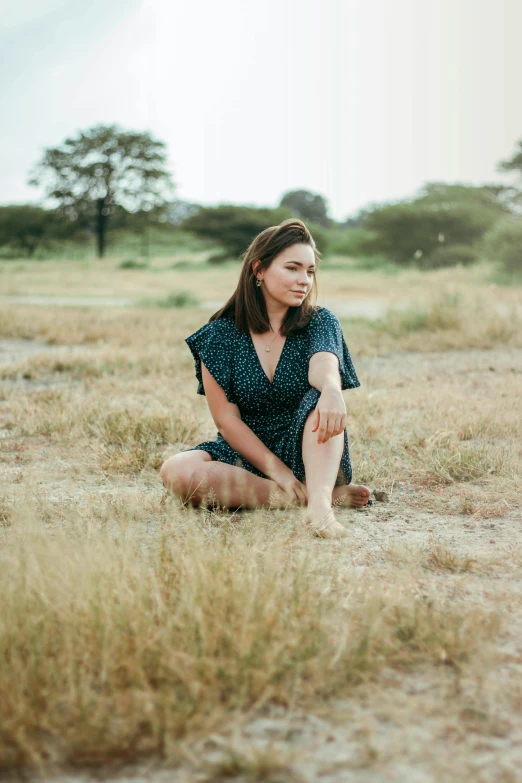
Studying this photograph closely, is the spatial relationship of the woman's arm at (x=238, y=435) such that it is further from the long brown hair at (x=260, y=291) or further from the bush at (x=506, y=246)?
the bush at (x=506, y=246)

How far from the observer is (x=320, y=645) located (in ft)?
6.06

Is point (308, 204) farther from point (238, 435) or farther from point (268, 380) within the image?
point (238, 435)

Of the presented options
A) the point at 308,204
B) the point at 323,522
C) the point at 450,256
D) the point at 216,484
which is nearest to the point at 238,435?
the point at 216,484

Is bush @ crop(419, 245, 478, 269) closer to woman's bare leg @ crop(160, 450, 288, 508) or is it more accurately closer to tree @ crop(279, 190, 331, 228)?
woman's bare leg @ crop(160, 450, 288, 508)

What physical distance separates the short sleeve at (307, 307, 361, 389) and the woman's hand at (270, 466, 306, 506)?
1.60 ft

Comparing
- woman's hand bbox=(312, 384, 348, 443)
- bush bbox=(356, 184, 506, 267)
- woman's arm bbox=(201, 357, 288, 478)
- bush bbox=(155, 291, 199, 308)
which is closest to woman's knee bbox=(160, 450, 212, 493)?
woman's arm bbox=(201, 357, 288, 478)

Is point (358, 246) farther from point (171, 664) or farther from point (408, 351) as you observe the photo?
point (171, 664)

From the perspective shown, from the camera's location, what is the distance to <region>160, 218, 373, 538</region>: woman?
126 inches

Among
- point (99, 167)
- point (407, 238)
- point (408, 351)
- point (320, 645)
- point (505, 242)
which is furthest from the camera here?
point (99, 167)

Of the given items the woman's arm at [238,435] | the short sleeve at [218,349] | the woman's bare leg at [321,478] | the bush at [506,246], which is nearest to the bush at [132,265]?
the bush at [506,246]

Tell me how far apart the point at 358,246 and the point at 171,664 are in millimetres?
28531

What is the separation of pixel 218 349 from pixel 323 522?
0.90 meters

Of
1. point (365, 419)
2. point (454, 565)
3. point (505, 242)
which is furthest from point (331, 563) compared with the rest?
point (505, 242)

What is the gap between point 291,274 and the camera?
3221mm
